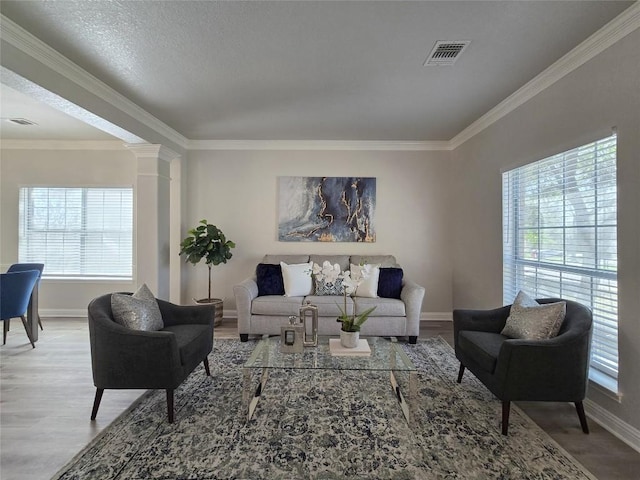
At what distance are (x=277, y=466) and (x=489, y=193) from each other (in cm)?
345

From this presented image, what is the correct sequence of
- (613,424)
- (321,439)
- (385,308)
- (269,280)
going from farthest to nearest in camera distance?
(269,280)
(385,308)
(613,424)
(321,439)

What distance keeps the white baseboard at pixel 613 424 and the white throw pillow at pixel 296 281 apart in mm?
2799

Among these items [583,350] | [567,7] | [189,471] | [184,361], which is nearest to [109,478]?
[189,471]

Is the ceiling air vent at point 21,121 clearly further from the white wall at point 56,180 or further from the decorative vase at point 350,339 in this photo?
the decorative vase at point 350,339

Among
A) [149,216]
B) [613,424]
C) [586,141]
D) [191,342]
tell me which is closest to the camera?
[613,424]

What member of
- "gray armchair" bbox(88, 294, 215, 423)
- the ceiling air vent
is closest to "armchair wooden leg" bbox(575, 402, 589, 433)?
"gray armchair" bbox(88, 294, 215, 423)

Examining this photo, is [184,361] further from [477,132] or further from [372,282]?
[477,132]

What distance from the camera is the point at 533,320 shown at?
239 centimetres

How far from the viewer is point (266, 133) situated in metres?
4.48

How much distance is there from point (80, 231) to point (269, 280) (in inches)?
126

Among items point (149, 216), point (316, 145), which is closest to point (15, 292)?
point (149, 216)

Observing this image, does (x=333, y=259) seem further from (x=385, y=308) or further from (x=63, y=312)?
(x=63, y=312)

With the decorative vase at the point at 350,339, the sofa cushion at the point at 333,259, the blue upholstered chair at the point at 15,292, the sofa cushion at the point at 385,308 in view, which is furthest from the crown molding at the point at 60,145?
the decorative vase at the point at 350,339

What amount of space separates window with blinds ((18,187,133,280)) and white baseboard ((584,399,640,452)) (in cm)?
555
